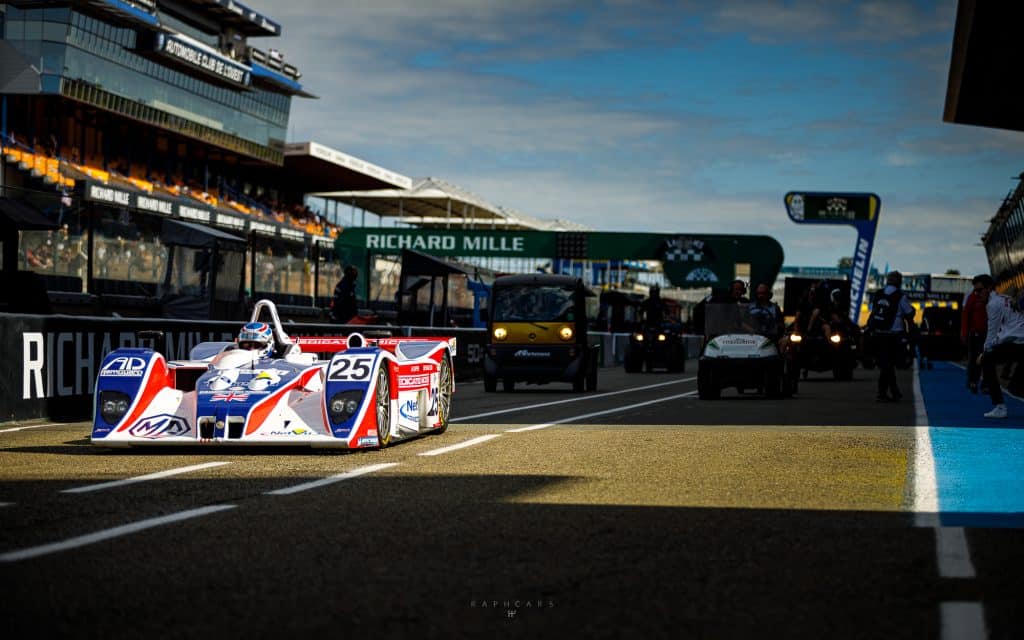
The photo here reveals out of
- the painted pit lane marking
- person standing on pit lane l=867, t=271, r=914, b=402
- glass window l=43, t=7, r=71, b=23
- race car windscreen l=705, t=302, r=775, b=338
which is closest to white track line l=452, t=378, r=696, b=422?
race car windscreen l=705, t=302, r=775, b=338

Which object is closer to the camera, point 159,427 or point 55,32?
point 159,427

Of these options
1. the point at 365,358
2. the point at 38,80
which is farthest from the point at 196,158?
the point at 365,358

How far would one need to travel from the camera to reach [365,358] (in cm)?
1109

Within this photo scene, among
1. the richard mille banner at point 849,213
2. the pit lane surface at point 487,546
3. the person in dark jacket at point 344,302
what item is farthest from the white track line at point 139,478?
the richard mille banner at point 849,213

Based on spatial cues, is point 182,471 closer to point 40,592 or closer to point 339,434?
point 339,434

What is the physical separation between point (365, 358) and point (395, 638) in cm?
685

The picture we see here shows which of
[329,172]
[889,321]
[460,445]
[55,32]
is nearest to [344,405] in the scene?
[460,445]

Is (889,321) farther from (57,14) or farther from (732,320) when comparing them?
(57,14)

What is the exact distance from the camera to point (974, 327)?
2317cm

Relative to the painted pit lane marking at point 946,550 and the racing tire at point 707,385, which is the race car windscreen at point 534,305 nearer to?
the racing tire at point 707,385

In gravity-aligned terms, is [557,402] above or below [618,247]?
below

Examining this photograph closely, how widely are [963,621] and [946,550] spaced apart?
1.60m

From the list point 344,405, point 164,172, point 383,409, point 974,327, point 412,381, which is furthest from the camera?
point 164,172

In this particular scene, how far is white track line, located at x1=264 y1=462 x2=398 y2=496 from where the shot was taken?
8.10 metres
